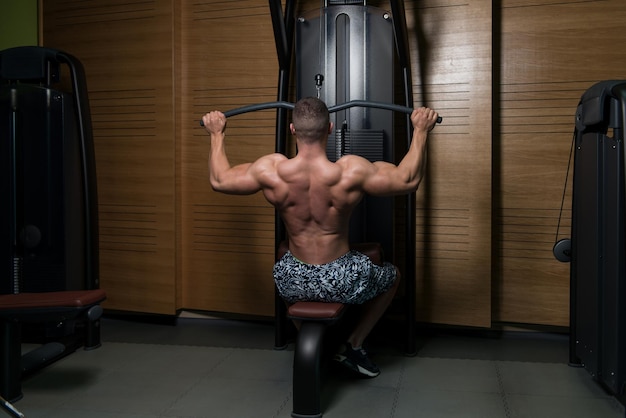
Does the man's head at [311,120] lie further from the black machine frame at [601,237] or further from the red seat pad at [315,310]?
the black machine frame at [601,237]

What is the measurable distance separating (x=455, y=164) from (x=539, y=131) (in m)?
0.58

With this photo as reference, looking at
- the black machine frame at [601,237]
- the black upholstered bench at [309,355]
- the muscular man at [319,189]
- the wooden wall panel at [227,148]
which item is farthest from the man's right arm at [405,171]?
the wooden wall panel at [227,148]

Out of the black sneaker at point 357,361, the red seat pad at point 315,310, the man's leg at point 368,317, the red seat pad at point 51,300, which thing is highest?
the red seat pad at point 51,300

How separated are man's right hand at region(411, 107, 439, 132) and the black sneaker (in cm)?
128

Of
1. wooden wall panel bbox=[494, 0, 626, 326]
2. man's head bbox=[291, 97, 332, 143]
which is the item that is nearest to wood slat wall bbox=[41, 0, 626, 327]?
wooden wall panel bbox=[494, 0, 626, 326]

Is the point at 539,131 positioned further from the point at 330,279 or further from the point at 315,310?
the point at 315,310

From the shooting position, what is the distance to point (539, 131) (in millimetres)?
3967

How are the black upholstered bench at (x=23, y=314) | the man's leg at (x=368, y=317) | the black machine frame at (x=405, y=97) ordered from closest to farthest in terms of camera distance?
the black upholstered bench at (x=23, y=314), the man's leg at (x=368, y=317), the black machine frame at (x=405, y=97)

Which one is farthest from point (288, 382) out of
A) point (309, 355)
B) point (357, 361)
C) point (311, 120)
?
point (311, 120)

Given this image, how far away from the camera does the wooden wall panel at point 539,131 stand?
152 inches

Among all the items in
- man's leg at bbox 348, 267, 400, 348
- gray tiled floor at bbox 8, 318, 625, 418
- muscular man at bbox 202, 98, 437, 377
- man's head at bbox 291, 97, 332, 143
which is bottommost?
gray tiled floor at bbox 8, 318, 625, 418

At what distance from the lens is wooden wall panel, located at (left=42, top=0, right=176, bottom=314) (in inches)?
176

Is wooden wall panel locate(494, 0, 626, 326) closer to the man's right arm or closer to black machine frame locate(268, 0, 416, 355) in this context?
black machine frame locate(268, 0, 416, 355)

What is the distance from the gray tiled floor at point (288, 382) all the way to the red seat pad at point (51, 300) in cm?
51
